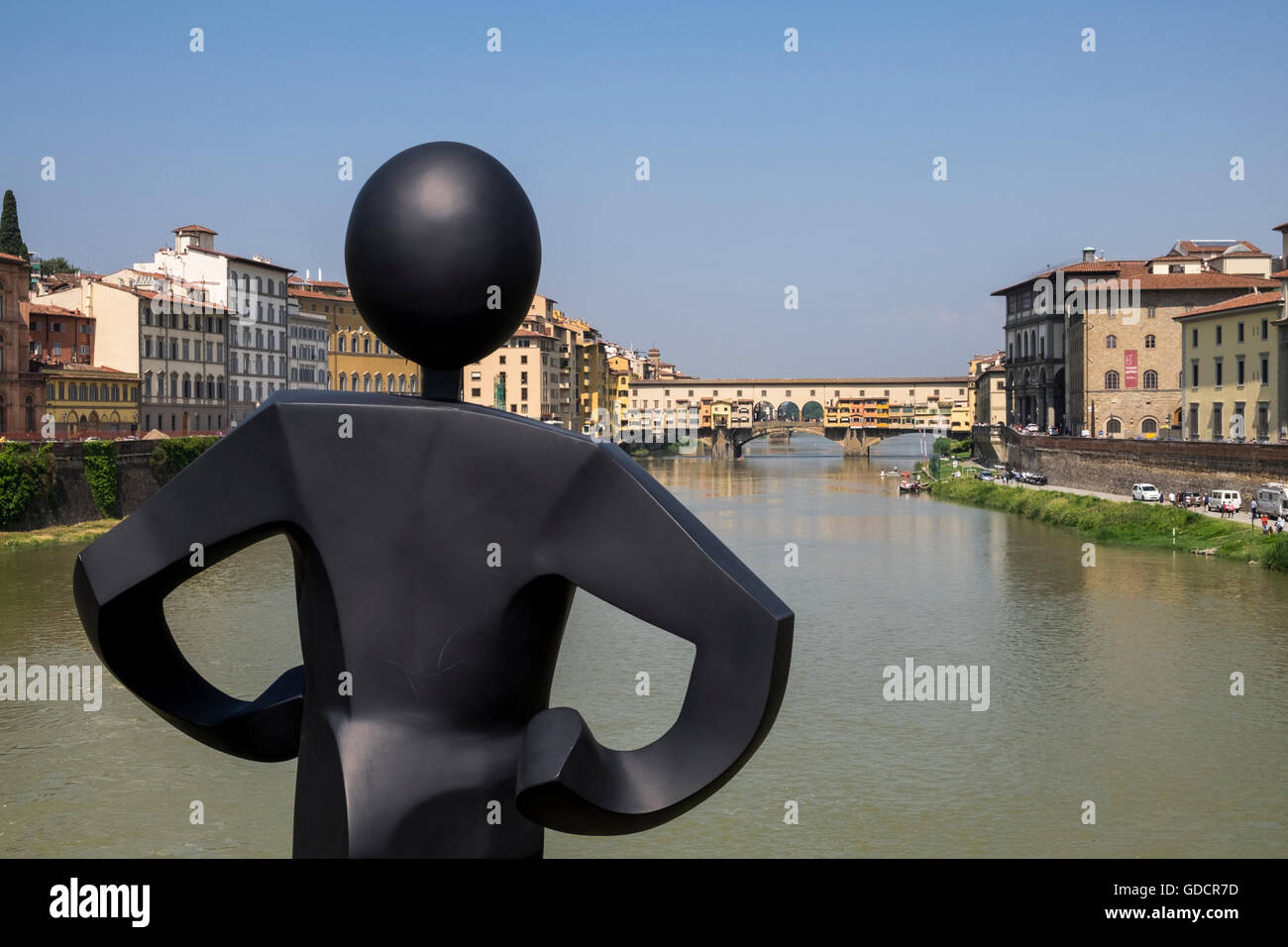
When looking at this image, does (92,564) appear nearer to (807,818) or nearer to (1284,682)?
(807,818)

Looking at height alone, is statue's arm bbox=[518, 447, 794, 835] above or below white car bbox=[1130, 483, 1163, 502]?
above

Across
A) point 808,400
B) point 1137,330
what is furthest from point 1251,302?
point 808,400

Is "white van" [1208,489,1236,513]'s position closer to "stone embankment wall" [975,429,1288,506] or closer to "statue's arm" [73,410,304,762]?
"stone embankment wall" [975,429,1288,506]

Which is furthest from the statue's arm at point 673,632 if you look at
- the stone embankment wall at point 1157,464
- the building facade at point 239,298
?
the building facade at point 239,298

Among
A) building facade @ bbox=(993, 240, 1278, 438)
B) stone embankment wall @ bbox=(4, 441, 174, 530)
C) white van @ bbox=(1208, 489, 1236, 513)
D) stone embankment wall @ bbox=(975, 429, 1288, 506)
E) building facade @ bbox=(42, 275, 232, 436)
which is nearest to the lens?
stone embankment wall @ bbox=(4, 441, 174, 530)

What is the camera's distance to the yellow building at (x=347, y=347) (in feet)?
204

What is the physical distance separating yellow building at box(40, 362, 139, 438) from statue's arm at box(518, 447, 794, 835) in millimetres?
38023

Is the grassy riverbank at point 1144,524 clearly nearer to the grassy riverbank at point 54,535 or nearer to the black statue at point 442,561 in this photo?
the grassy riverbank at point 54,535

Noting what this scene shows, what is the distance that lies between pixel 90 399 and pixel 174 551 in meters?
42.6

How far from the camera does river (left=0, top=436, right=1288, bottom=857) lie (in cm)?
1053

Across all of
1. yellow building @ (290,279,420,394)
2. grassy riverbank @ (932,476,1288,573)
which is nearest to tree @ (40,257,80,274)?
yellow building @ (290,279,420,394)
